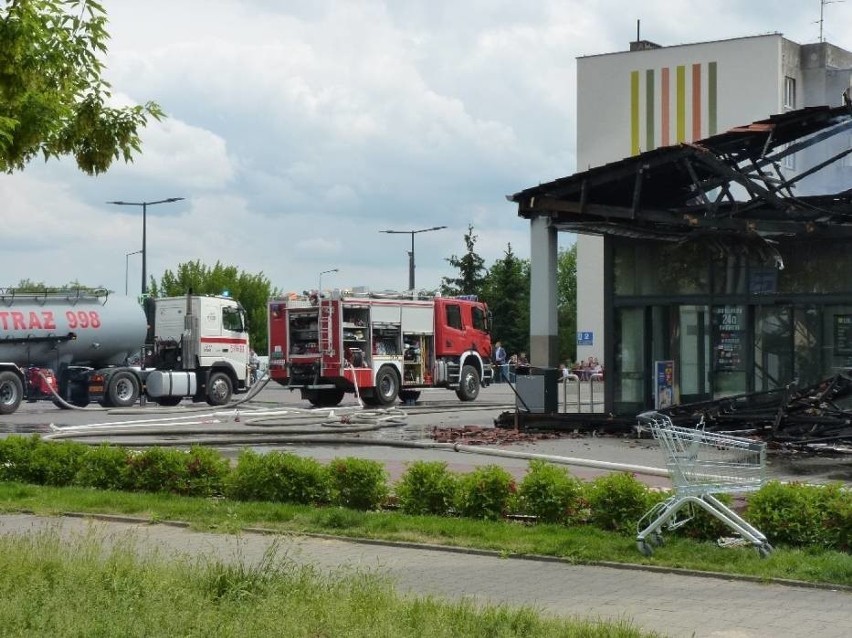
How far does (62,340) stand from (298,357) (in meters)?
6.88

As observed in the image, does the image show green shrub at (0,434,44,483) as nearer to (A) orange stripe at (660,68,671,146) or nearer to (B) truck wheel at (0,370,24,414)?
(B) truck wheel at (0,370,24,414)

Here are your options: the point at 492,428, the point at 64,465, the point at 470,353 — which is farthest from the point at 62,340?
the point at 64,465

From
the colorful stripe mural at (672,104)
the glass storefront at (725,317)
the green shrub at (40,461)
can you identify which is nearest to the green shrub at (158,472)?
the green shrub at (40,461)

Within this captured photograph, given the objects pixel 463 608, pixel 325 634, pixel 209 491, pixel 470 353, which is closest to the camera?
pixel 325 634

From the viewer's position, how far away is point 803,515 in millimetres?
10930

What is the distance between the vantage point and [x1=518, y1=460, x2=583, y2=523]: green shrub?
40.1 feet

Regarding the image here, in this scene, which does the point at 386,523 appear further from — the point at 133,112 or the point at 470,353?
the point at 470,353

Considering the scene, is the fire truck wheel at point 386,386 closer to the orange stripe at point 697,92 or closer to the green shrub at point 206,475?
the green shrub at point 206,475

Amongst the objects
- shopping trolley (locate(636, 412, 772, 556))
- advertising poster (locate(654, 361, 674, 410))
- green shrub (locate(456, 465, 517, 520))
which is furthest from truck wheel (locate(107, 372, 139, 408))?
shopping trolley (locate(636, 412, 772, 556))

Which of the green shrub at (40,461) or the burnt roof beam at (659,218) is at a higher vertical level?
the burnt roof beam at (659,218)

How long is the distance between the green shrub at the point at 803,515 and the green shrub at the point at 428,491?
10.1 ft

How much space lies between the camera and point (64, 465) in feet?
52.9

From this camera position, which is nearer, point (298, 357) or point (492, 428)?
point (492, 428)

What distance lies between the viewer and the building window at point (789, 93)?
7562cm
